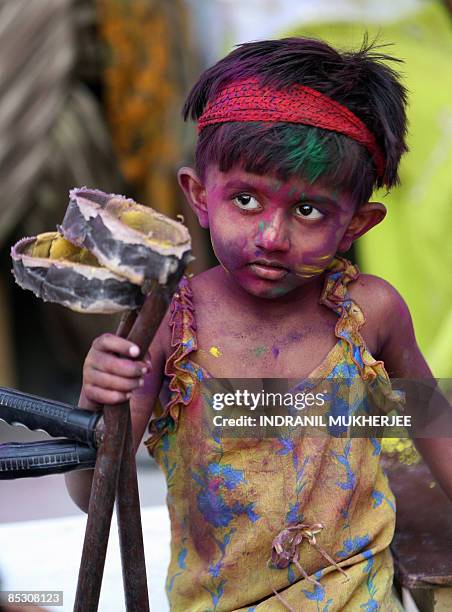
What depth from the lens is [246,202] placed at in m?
1.23

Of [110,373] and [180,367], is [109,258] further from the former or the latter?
[180,367]

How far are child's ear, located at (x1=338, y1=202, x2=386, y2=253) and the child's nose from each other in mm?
153

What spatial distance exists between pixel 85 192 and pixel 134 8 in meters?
2.12

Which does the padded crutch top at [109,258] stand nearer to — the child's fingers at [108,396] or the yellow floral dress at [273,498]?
the child's fingers at [108,396]

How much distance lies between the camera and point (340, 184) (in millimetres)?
1237

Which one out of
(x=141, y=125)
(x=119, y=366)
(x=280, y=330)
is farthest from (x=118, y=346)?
(x=141, y=125)

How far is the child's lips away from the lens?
4.02 feet

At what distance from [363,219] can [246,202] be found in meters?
0.20

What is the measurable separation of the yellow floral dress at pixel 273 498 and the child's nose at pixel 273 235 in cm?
A: 18

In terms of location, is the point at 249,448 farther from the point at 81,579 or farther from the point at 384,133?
the point at 384,133

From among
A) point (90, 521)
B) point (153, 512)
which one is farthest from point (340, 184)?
point (153, 512)

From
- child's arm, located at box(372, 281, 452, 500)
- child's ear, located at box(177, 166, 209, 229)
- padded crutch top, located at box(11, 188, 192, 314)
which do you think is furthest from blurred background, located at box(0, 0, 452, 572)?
padded crutch top, located at box(11, 188, 192, 314)

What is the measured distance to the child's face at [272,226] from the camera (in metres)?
1.20

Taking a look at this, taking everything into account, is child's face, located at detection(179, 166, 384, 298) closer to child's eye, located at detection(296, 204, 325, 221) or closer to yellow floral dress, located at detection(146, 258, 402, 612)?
child's eye, located at detection(296, 204, 325, 221)
